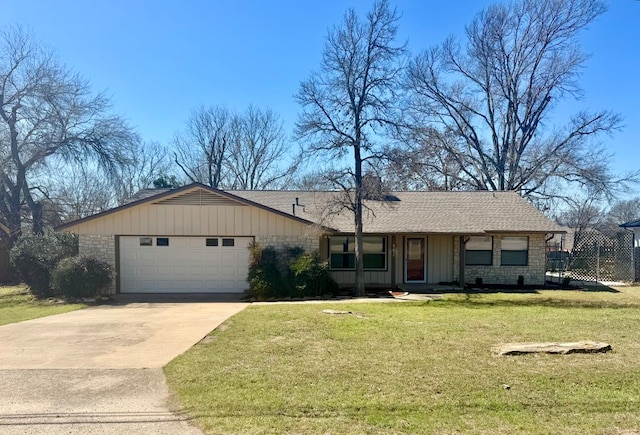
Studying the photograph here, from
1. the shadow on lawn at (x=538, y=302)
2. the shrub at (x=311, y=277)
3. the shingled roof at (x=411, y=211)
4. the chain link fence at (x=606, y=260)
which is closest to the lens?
the shadow on lawn at (x=538, y=302)

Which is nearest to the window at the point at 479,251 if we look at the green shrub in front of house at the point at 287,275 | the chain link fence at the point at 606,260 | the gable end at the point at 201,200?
the chain link fence at the point at 606,260

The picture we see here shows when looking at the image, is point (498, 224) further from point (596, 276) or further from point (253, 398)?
point (253, 398)

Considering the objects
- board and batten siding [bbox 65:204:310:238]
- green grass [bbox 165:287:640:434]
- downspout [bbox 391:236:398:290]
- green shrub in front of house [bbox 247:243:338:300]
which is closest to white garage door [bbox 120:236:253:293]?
board and batten siding [bbox 65:204:310:238]

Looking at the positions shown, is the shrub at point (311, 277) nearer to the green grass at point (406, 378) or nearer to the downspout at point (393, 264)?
the downspout at point (393, 264)

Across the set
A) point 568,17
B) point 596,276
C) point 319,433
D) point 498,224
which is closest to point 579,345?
point 319,433

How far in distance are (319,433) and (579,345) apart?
475 centimetres

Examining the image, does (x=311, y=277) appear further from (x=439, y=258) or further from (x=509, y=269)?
(x=509, y=269)

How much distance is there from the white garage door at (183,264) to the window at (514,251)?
1027 centimetres

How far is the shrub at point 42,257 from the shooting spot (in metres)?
14.5

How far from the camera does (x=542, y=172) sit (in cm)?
2825

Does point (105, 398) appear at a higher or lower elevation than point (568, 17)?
lower

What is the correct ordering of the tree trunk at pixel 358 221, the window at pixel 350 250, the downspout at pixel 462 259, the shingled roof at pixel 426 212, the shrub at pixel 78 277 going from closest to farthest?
1. the shrub at pixel 78 277
2. the tree trunk at pixel 358 221
3. the downspout at pixel 462 259
4. the shingled roof at pixel 426 212
5. the window at pixel 350 250

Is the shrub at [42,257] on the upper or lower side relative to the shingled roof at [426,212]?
lower

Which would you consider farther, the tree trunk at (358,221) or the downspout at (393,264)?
the downspout at (393,264)
